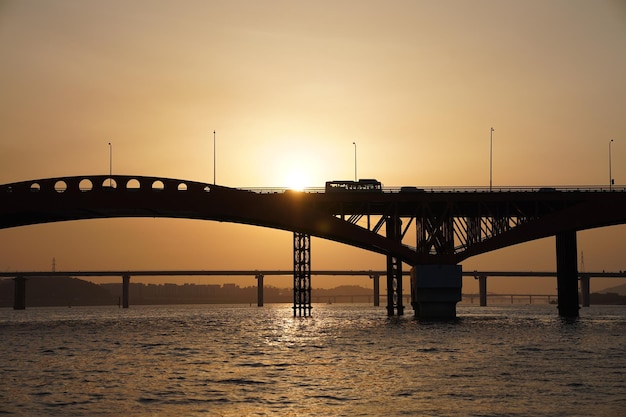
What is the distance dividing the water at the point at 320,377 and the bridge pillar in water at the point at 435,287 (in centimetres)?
3541

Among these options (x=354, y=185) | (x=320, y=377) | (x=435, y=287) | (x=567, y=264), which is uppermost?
(x=354, y=185)

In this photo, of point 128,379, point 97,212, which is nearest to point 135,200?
point 97,212

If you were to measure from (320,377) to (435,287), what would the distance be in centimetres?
6942

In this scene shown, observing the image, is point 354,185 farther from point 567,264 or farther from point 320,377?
point 320,377

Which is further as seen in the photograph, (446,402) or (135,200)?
(135,200)

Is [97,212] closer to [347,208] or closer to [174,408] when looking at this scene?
[347,208]

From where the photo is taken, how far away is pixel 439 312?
118 m

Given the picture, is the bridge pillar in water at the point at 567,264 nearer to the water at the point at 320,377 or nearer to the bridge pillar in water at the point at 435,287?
the bridge pillar in water at the point at 435,287

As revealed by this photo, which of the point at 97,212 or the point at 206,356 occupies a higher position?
the point at 97,212

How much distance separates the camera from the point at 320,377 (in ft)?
160

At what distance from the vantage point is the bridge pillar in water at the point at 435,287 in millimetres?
116125

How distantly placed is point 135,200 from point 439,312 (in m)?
41.5

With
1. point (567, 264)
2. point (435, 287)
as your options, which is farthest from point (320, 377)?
point (567, 264)

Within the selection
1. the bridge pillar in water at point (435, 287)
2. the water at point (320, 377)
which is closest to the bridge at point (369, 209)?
the bridge pillar in water at point (435, 287)
